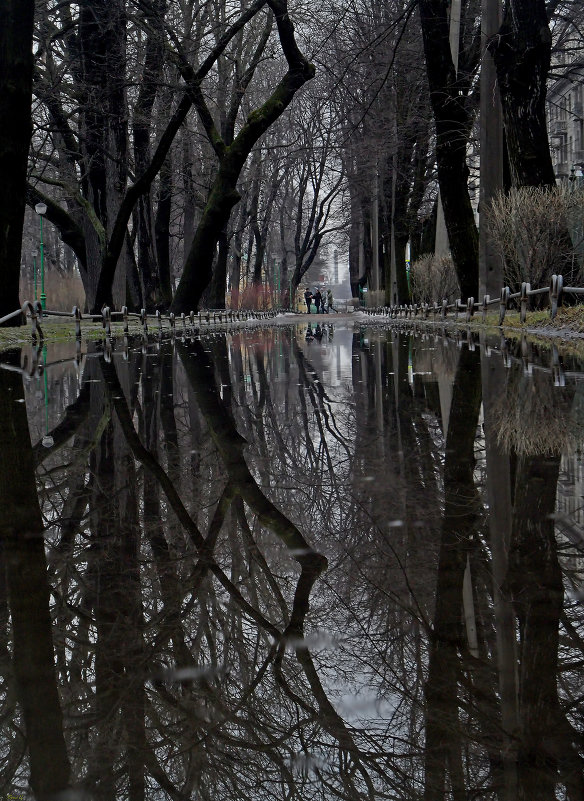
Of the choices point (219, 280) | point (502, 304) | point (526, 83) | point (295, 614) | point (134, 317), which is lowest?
point (295, 614)

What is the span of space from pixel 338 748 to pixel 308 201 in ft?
235

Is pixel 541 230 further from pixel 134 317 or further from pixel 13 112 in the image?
pixel 134 317

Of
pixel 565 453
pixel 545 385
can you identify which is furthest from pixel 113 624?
pixel 545 385

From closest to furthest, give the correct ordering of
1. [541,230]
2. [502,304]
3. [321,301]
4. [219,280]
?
1. [541,230]
2. [502,304]
3. [219,280]
4. [321,301]

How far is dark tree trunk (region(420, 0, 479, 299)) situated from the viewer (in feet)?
81.4

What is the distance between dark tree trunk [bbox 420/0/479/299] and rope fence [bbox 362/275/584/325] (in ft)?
3.89

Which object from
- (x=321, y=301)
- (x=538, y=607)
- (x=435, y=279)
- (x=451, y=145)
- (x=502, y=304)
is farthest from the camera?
(x=321, y=301)

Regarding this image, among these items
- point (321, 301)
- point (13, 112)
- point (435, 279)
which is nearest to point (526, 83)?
point (13, 112)

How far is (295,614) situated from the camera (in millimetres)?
3197

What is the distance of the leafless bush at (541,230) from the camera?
1891 centimetres

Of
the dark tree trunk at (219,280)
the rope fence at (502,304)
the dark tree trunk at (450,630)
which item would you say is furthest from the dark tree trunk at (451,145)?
the dark tree trunk at (219,280)

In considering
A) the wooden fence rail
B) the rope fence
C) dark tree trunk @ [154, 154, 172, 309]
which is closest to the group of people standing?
the wooden fence rail

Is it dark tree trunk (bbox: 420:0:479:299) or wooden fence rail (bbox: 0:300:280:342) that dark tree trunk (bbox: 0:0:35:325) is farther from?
dark tree trunk (bbox: 420:0:479:299)

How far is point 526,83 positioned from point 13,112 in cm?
932
